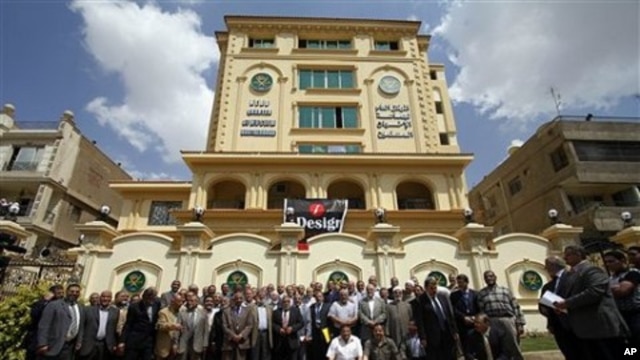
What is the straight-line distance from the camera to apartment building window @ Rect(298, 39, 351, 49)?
24.7 meters

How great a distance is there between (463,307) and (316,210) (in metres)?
9.73

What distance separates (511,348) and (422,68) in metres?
21.6

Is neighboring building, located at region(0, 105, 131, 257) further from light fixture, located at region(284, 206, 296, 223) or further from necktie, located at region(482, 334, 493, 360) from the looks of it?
necktie, located at region(482, 334, 493, 360)

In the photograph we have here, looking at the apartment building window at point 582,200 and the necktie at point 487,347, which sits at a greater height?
the apartment building window at point 582,200

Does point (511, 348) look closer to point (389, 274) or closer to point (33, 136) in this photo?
point (389, 274)

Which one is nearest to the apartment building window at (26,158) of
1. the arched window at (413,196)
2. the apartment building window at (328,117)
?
the apartment building window at (328,117)

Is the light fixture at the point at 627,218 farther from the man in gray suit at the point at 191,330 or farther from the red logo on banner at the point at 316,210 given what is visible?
the man in gray suit at the point at 191,330

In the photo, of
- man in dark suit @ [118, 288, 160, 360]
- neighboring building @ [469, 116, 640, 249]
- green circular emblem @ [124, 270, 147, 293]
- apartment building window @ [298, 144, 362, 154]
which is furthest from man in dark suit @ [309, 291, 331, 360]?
neighboring building @ [469, 116, 640, 249]

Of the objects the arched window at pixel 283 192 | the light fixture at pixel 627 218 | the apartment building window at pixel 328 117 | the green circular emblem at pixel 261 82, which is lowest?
the light fixture at pixel 627 218

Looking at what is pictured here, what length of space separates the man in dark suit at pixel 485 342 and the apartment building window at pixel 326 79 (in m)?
18.9

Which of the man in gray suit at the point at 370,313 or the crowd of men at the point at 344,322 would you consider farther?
the man in gray suit at the point at 370,313

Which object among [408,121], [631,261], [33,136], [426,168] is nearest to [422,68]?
[408,121]

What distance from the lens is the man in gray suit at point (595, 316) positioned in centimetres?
401

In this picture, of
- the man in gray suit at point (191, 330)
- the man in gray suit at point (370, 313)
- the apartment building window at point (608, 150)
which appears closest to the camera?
the man in gray suit at point (191, 330)
